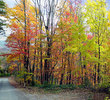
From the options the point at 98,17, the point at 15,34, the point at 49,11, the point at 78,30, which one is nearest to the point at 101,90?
the point at 78,30

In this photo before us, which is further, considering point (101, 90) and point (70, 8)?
point (70, 8)

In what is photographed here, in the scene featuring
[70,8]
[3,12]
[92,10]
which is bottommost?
[92,10]

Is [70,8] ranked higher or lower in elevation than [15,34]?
higher

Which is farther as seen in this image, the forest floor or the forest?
the forest

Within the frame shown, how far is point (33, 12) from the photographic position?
19938 millimetres

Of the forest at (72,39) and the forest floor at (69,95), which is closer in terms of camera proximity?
the forest floor at (69,95)

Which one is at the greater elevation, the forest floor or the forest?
the forest

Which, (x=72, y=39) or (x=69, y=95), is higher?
(x=72, y=39)

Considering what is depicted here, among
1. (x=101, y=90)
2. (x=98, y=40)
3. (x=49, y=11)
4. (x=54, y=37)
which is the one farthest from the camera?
(x=49, y=11)

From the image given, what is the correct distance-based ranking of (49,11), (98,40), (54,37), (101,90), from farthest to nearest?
(49,11) → (54,37) → (98,40) → (101,90)

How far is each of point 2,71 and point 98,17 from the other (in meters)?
63.2

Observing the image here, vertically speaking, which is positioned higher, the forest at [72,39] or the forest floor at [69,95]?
the forest at [72,39]

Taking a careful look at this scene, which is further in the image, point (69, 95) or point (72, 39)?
point (72, 39)

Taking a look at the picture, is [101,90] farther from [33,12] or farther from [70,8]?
[33,12]
